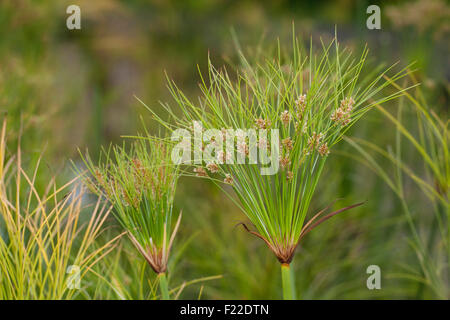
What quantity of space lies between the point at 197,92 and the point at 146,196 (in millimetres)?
165

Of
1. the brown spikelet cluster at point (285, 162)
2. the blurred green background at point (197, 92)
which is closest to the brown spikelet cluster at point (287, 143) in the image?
the brown spikelet cluster at point (285, 162)

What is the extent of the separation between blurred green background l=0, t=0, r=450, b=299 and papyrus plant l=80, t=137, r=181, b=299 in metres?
0.12

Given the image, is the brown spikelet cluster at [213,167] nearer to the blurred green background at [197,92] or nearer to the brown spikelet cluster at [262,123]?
the brown spikelet cluster at [262,123]

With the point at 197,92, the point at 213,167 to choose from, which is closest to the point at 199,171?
the point at 213,167

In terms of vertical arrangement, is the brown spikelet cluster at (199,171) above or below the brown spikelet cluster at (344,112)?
below

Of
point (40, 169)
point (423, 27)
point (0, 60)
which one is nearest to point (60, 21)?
point (0, 60)

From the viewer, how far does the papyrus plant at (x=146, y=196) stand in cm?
23

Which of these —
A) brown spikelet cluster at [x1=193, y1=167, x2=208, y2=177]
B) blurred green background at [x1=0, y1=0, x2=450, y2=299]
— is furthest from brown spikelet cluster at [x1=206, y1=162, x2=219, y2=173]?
blurred green background at [x1=0, y1=0, x2=450, y2=299]

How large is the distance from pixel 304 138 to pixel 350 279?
36 cm

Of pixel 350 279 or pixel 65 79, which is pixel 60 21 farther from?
pixel 350 279

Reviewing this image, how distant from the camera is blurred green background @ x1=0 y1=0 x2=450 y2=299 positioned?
1.54 feet

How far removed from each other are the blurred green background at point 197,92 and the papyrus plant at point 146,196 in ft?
0.38

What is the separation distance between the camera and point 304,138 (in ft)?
0.70

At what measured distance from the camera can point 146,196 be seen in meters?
0.23
